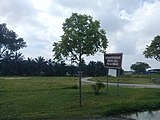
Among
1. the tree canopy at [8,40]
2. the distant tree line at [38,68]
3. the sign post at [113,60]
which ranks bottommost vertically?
the sign post at [113,60]

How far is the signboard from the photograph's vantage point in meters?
27.5

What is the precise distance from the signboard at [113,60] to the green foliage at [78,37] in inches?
80.4

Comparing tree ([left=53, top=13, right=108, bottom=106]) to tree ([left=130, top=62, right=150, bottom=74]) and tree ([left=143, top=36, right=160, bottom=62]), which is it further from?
tree ([left=130, top=62, right=150, bottom=74])

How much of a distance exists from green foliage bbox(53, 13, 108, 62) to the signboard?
2.04 meters

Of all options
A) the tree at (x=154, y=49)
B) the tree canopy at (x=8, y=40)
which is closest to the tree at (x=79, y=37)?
the tree at (x=154, y=49)

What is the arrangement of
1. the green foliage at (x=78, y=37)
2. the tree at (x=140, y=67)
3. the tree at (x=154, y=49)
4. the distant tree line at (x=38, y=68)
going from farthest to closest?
1. the tree at (x=140, y=67)
2. the distant tree line at (x=38, y=68)
3. the tree at (x=154, y=49)
4. the green foliage at (x=78, y=37)

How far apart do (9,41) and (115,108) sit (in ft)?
325

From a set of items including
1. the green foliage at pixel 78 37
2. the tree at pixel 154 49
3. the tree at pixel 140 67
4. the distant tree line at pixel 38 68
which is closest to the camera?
the green foliage at pixel 78 37

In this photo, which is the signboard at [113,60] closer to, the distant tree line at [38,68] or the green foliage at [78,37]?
the green foliage at [78,37]

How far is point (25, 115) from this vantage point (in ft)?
51.8

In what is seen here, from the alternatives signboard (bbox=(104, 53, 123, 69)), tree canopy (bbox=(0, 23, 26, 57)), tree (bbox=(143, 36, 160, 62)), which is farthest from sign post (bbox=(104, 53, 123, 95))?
tree canopy (bbox=(0, 23, 26, 57))

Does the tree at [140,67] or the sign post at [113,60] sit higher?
the tree at [140,67]

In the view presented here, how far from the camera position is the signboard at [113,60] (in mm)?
27484

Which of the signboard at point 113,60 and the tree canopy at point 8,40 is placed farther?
the tree canopy at point 8,40
